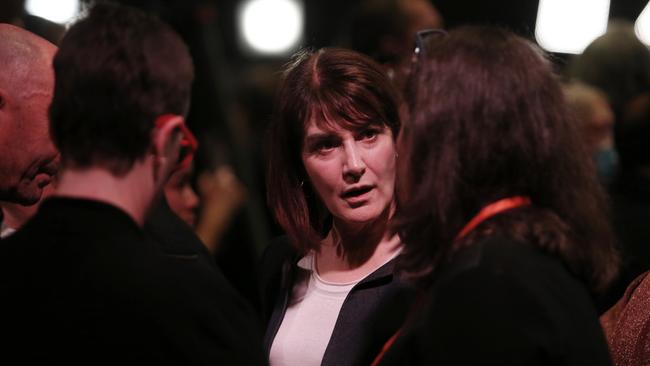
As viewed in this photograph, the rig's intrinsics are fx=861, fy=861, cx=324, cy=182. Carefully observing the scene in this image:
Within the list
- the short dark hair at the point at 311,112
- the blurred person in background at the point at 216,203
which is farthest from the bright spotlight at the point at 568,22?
the short dark hair at the point at 311,112

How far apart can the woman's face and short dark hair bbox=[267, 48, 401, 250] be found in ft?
0.11

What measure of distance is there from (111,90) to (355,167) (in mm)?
945

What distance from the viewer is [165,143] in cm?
154

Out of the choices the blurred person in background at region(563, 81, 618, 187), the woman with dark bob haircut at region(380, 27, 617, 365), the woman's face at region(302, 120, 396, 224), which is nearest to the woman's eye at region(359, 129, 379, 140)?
the woman's face at region(302, 120, 396, 224)

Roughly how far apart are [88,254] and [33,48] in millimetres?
944

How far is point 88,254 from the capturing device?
1.42 m

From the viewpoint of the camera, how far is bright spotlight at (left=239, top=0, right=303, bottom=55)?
6.12 metres

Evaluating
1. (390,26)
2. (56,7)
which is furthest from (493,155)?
(56,7)

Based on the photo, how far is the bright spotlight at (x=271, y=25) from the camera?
20.1 ft

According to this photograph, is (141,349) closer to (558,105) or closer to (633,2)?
(558,105)

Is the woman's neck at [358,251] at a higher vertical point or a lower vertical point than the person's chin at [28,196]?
lower

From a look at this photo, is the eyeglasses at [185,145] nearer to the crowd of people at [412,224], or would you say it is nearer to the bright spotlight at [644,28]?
the crowd of people at [412,224]

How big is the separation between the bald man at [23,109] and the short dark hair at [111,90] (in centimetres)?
65

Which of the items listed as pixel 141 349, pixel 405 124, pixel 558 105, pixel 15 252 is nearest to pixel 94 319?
pixel 141 349
